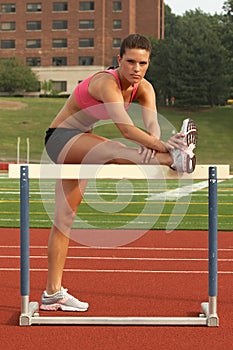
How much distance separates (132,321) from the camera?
533cm

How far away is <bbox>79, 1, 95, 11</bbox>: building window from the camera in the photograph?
83.5 metres

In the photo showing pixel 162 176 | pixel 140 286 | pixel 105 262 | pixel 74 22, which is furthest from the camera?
pixel 74 22

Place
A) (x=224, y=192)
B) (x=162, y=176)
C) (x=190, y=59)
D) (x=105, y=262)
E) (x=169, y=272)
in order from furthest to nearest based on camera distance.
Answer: (x=190, y=59)
(x=224, y=192)
(x=105, y=262)
(x=169, y=272)
(x=162, y=176)

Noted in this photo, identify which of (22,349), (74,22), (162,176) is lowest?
(22,349)

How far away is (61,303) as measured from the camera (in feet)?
19.1

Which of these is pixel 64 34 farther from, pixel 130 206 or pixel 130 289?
pixel 130 289

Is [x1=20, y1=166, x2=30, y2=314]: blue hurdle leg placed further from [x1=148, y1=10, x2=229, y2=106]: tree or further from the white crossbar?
[x1=148, y1=10, x2=229, y2=106]: tree

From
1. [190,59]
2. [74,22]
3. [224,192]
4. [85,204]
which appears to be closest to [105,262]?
[85,204]

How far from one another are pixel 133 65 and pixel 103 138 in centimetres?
54

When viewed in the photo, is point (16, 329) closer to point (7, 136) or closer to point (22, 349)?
point (22, 349)

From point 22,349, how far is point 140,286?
2.34m

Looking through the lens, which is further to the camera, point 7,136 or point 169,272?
point 7,136

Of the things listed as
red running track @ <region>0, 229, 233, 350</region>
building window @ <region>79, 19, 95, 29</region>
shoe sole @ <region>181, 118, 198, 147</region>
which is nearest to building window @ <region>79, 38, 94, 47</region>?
building window @ <region>79, 19, 95, 29</region>

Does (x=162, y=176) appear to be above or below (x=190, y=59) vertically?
below
